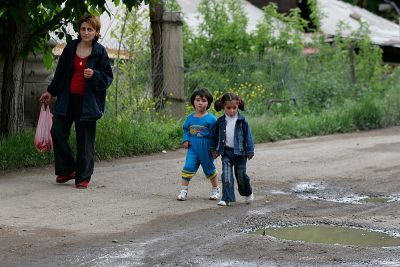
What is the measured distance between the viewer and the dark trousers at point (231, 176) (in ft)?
28.1

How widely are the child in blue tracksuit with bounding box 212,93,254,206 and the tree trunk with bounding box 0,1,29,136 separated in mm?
3138

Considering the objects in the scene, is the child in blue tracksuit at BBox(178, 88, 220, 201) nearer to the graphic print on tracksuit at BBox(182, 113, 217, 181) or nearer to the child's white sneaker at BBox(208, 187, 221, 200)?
the graphic print on tracksuit at BBox(182, 113, 217, 181)

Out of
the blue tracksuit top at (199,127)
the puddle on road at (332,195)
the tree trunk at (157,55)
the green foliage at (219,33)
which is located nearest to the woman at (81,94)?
the blue tracksuit top at (199,127)

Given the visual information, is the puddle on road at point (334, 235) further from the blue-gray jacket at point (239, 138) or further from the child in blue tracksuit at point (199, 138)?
the child in blue tracksuit at point (199, 138)

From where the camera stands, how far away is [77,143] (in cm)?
939

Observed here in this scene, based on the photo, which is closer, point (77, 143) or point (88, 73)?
point (88, 73)

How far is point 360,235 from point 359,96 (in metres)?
11.5

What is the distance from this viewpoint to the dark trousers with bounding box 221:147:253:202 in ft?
28.1

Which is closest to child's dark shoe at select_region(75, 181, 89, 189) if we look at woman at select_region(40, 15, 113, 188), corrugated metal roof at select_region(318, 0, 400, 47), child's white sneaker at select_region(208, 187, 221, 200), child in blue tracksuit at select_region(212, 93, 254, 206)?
woman at select_region(40, 15, 113, 188)

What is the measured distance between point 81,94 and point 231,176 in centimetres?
183

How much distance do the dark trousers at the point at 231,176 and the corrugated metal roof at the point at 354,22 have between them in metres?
16.0

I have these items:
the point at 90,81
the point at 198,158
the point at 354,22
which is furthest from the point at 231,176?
the point at 354,22

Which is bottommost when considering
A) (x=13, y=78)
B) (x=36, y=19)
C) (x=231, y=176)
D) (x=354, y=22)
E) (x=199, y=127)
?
(x=231, y=176)

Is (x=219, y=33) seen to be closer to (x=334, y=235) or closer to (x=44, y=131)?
(x=44, y=131)
